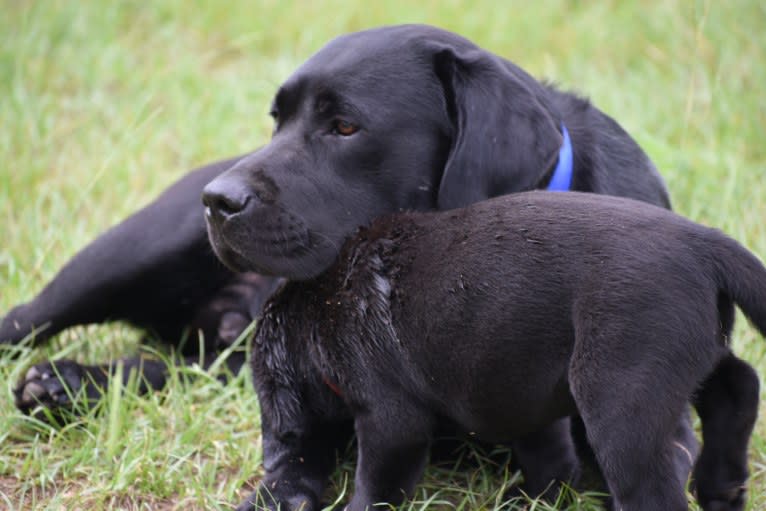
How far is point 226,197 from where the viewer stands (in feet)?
8.66

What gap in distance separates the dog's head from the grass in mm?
620

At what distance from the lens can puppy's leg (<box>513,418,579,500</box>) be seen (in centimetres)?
260

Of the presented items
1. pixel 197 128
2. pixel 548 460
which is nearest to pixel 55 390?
pixel 548 460

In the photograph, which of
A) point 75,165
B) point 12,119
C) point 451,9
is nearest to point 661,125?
point 451,9

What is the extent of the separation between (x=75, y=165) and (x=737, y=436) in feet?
12.0

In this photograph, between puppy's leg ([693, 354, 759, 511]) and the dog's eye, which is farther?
the dog's eye

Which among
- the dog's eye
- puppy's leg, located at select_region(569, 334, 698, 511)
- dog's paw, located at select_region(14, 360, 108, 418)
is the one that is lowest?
dog's paw, located at select_region(14, 360, 108, 418)

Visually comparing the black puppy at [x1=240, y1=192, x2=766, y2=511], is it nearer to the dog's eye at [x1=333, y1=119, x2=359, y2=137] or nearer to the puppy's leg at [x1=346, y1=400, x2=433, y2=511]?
the puppy's leg at [x1=346, y1=400, x2=433, y2=511]

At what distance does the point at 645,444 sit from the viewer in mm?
1950

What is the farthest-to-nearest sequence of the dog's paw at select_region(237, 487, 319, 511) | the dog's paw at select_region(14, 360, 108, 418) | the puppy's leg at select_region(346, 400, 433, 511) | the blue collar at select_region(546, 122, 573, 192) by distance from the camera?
the dog's paw at select_region(14, 360, 108, 418) < the blue collar at select_region(546, 122, 573, 192) < the dog's paw at select_region(237, 487, 319, 511) < the puppy's leg at select_region(346, 400, 433, 511)

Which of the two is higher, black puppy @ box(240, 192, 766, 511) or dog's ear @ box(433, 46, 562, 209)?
dog's ear @ box(433, 46, 562, 209)

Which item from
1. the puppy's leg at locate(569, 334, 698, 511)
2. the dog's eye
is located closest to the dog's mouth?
the dog's eye

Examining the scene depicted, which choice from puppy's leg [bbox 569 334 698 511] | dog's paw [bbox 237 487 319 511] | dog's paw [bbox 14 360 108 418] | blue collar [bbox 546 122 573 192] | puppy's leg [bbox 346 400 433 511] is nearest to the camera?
puppy's leg [bbox 569 334 698 511]

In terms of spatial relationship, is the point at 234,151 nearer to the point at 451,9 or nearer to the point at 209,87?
the point at 209,87
